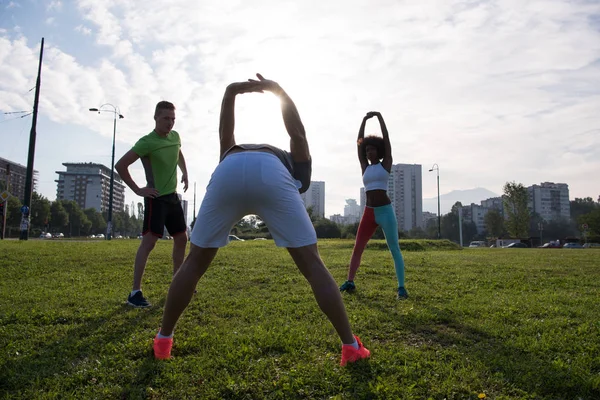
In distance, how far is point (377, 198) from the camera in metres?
5.31

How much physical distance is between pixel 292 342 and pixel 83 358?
4.95 ft

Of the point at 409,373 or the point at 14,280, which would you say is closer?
the point at 409,373

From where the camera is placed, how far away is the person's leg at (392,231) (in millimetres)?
5168

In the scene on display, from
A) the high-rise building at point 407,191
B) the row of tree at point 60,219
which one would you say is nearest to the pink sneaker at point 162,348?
the row of tree at point 60,219

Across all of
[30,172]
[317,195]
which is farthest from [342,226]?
[317,195]

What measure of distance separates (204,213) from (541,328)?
3.15 meters

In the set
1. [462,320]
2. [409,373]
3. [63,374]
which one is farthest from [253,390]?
[462,320]

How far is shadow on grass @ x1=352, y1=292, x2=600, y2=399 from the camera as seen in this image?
2.39m

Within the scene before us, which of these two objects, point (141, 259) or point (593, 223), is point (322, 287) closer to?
point (141, 259)

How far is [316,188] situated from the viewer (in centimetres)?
15238

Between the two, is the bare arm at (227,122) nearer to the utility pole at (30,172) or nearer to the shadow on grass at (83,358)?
the shadow on grass at (83,358)

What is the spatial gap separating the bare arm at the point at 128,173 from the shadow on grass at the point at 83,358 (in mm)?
1364

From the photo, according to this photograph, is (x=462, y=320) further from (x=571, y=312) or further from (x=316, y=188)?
(x=316, y=188)

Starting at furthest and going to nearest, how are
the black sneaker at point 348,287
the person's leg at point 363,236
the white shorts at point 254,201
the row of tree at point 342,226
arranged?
the row of tree at point 342,226 → the person's leg at point 363,236 → the black sneaker at point 348,287 → the white shorts at point 254,201
